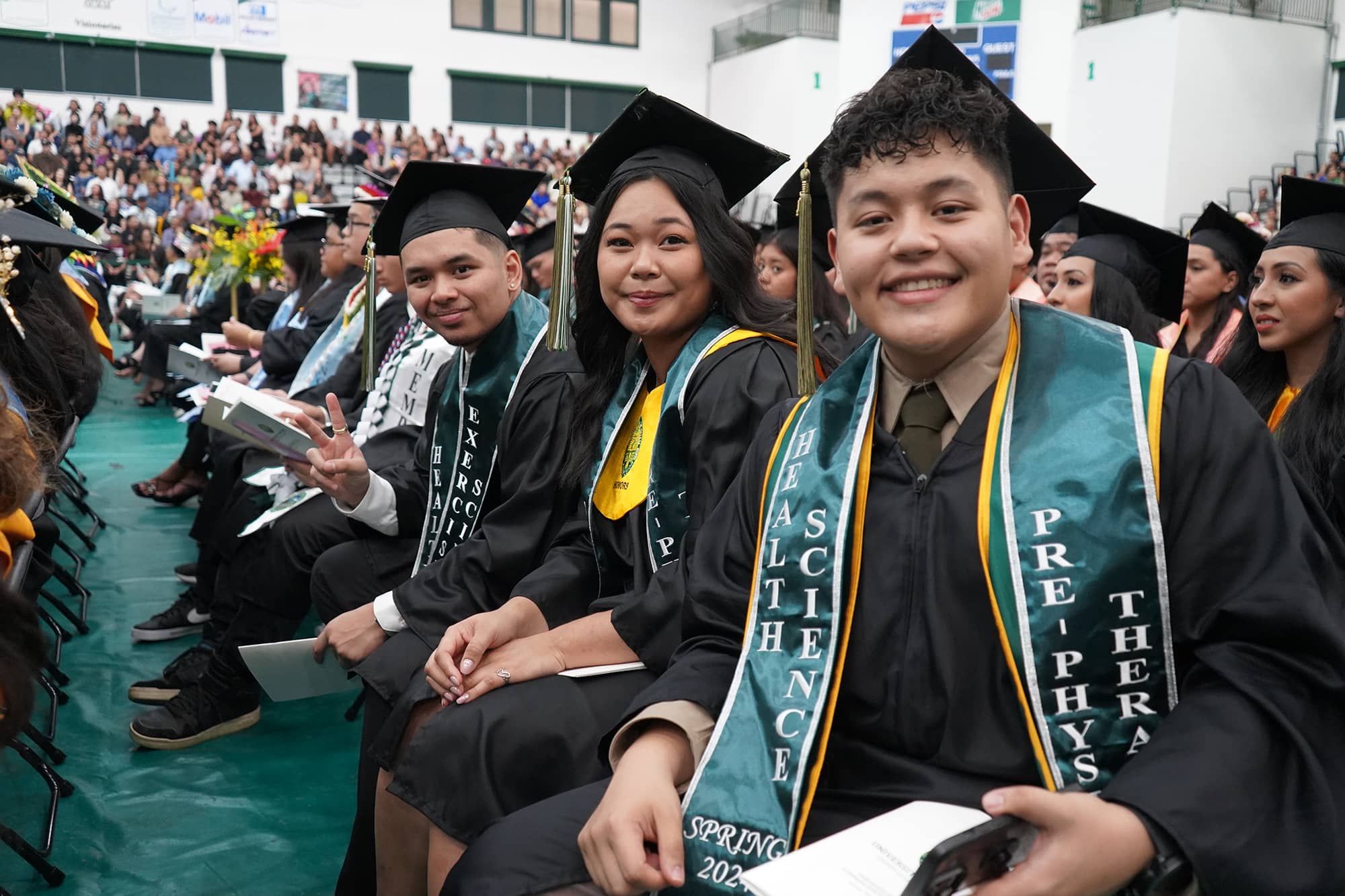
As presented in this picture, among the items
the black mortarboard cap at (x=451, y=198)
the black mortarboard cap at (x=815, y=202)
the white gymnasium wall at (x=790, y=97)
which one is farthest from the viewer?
the white gymnasium wall at (x=790, y=97)

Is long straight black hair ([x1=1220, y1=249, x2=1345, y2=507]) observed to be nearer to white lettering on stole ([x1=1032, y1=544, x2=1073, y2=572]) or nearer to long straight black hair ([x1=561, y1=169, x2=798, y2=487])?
long straight black hair ([x1=561, y1=169, x2=798, y2=487])

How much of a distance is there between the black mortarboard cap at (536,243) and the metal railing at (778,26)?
2058 centimetres

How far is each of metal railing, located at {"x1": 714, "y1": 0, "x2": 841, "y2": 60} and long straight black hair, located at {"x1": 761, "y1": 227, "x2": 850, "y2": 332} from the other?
21.9 m

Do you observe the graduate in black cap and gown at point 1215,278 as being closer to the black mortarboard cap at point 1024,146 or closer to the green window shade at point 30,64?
the black mortarboard cap at point 1024,146

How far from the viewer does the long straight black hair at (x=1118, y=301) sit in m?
4.04

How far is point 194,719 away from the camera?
3.39 metres

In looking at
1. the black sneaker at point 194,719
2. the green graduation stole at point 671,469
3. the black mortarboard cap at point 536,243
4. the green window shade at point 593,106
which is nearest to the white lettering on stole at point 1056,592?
the green graduation stole at point 671,469

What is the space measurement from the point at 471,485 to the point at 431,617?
1.52ft

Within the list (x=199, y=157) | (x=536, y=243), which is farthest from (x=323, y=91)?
(x=536, y=243)

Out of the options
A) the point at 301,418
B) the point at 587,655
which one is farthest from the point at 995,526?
the point at 301,418

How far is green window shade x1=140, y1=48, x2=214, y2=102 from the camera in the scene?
22.9 meters

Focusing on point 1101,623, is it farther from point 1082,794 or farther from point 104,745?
point 104,745

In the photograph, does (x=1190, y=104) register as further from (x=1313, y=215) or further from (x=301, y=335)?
(x=1313, y=215)

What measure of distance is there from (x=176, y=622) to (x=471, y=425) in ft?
6.78
